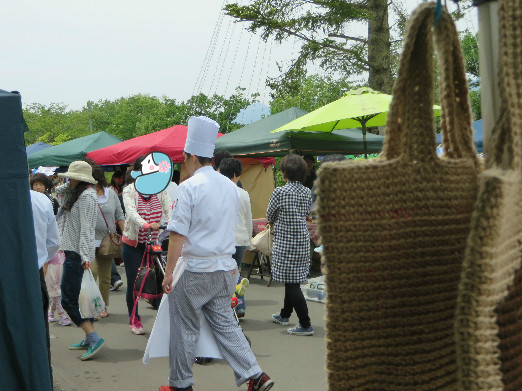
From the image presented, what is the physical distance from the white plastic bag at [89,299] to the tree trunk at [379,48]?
10143 mm

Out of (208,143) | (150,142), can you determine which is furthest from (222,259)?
(150,142)

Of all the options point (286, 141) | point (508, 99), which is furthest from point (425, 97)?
point (286, 141)

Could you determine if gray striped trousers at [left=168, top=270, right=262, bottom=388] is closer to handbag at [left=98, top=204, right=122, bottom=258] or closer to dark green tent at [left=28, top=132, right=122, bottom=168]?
handbag at [left=98, top=204, right=122, bottom=258]

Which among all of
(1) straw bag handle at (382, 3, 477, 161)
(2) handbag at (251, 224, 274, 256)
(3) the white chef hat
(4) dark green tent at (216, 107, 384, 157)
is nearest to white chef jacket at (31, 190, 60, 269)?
(3) the white chef hat

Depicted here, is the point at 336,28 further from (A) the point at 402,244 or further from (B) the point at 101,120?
(B) the point at 101,120

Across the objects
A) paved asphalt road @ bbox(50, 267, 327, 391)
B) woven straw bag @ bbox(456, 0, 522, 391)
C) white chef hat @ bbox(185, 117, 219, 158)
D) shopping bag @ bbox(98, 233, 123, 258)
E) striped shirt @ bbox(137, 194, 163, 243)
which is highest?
white chef hat @ bbox(185, 117, 219, 158)

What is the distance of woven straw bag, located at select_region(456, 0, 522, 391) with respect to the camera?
2.43 ft

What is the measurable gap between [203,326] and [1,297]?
1.63 meters

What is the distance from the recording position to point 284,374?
538 cm

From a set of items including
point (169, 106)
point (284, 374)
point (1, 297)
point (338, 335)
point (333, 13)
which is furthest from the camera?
point (169, 106)

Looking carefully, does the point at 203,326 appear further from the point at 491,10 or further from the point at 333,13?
the point at 333,13

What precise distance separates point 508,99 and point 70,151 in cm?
1658

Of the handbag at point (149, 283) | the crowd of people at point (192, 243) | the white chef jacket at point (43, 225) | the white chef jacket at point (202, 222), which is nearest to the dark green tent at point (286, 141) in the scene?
the crowd of people at point (192, 243)

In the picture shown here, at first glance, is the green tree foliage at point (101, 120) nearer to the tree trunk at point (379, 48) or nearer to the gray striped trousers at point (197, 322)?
the tree trunk at point (379, 48)
